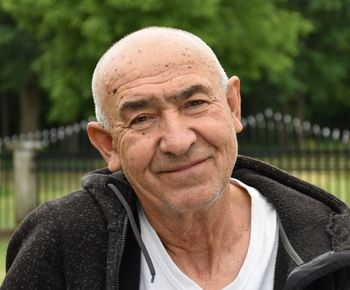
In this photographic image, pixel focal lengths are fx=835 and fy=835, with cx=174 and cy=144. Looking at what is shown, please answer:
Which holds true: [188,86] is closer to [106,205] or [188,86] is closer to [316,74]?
[106,205]

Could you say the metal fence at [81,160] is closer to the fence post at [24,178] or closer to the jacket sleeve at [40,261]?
the fence post at [24,178]

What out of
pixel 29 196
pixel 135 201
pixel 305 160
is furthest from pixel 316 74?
pixel 135 201

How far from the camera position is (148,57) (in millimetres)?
2010

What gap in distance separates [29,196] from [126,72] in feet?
36.7

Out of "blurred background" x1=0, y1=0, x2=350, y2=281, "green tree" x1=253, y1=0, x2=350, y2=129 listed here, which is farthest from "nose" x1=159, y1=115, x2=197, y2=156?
"green tree" x1=253, y1=0, x2=350, y2=129

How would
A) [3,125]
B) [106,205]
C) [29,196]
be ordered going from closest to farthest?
[106,205]
[29,196]
[3,125]

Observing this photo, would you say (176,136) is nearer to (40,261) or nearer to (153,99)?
(153,99)

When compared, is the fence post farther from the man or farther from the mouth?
the mouth

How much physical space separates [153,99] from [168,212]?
29cm

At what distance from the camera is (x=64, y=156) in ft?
43.6

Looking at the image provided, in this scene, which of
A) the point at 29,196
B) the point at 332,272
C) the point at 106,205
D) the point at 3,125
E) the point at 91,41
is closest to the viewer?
the point at 332,272

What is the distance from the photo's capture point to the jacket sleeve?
2025 millimetres

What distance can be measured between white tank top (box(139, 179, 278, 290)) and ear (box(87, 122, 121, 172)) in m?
0.14

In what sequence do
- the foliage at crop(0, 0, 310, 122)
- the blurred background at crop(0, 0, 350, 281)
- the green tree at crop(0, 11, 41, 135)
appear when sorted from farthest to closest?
the green tree at crop(0, 11, 41, 135) < the foliage at crop(0, 0, 310, 122) < the blurred background at crop(0, 0, 350, 281)
